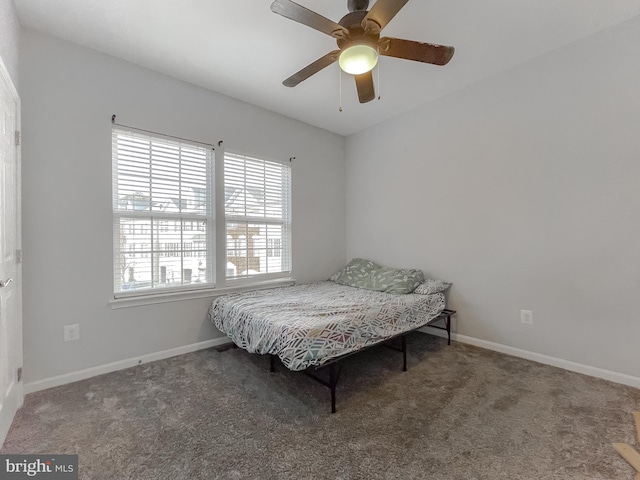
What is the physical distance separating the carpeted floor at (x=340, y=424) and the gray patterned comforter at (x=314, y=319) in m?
0.34

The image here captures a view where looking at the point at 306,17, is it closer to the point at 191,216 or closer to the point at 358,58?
the point at 358,58

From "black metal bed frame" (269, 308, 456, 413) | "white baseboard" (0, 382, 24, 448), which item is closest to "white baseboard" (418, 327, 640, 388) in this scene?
"black metal bed frame" (269, 308, 456, 413)

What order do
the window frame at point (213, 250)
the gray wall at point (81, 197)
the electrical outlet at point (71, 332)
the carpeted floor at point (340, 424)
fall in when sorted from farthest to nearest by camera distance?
the window frame at point (213, 250), the electrical outlet at point (71, 332), the gray wall at point (81, 197), the carpeted floor at point (340, 424)

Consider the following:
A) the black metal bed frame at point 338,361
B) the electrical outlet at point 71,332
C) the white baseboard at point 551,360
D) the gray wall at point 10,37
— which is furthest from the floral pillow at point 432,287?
the gray wall at point 10,37

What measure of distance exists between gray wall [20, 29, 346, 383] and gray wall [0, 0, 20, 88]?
125 millimetres

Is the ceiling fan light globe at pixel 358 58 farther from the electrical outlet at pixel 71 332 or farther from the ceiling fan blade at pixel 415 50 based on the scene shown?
the electrical outlet at pixel 71 332

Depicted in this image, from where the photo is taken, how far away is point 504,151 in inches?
110

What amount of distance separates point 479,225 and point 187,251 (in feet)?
9.59

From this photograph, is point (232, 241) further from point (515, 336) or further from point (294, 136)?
point (515, 336)

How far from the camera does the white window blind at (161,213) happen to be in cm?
251

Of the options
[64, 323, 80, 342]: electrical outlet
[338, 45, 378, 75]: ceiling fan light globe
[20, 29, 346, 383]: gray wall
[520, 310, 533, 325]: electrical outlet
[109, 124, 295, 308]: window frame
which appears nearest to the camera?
[338, 45, 378, 75]: ceiling fan light globe

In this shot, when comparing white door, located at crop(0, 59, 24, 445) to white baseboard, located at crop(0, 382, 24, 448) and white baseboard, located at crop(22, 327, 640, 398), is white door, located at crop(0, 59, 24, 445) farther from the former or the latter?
white baseboard, located at crop(22, 327, 640, 398)

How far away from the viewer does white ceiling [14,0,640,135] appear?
1.96 m

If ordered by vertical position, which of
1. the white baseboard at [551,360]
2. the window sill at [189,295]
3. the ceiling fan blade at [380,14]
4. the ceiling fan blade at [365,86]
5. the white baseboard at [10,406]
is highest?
the ceiling fan blade at [380,14]
